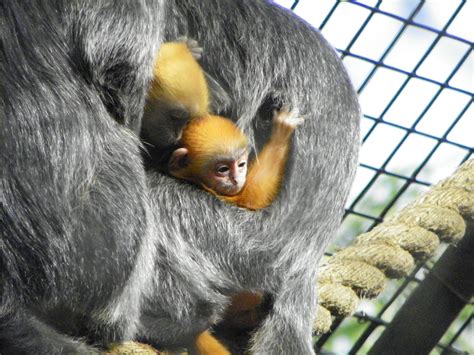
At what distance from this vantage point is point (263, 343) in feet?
10.1

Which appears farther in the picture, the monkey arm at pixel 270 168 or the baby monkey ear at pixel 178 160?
the monkey arm at pixel 270 168

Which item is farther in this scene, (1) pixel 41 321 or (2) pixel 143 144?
(2) pixel 143 144

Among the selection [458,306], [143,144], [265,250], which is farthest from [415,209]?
[143,144]

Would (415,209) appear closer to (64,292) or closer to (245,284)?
(245,284)

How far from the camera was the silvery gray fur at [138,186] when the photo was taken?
2.52 m

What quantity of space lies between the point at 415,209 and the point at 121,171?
1285 millimetres

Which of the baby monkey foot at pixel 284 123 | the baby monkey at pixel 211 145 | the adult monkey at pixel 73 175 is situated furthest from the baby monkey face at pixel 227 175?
the adult monkey at pixel 73 175

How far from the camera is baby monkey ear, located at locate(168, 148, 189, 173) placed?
2934mm

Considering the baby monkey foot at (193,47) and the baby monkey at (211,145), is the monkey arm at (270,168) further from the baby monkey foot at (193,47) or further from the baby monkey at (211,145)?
the baby monkey foot at (193,47)

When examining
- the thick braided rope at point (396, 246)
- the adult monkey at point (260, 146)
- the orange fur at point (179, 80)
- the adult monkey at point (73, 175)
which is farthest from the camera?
the thick braided rope at point (396, 246)

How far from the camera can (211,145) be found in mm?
2945

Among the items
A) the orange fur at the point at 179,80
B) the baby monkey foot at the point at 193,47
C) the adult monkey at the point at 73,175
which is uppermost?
the baby monkey foot at the point at 193,47

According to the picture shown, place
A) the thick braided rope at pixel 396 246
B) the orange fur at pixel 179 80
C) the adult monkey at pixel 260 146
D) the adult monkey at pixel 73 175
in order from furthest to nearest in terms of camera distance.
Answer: the thick braided rope at pixel 396 246
the adult monkey at pixel 260 146
the orange fur at pixel 179 80
the adult monkey at pixel 73 175

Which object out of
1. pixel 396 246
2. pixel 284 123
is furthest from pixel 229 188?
pixel 396 246
